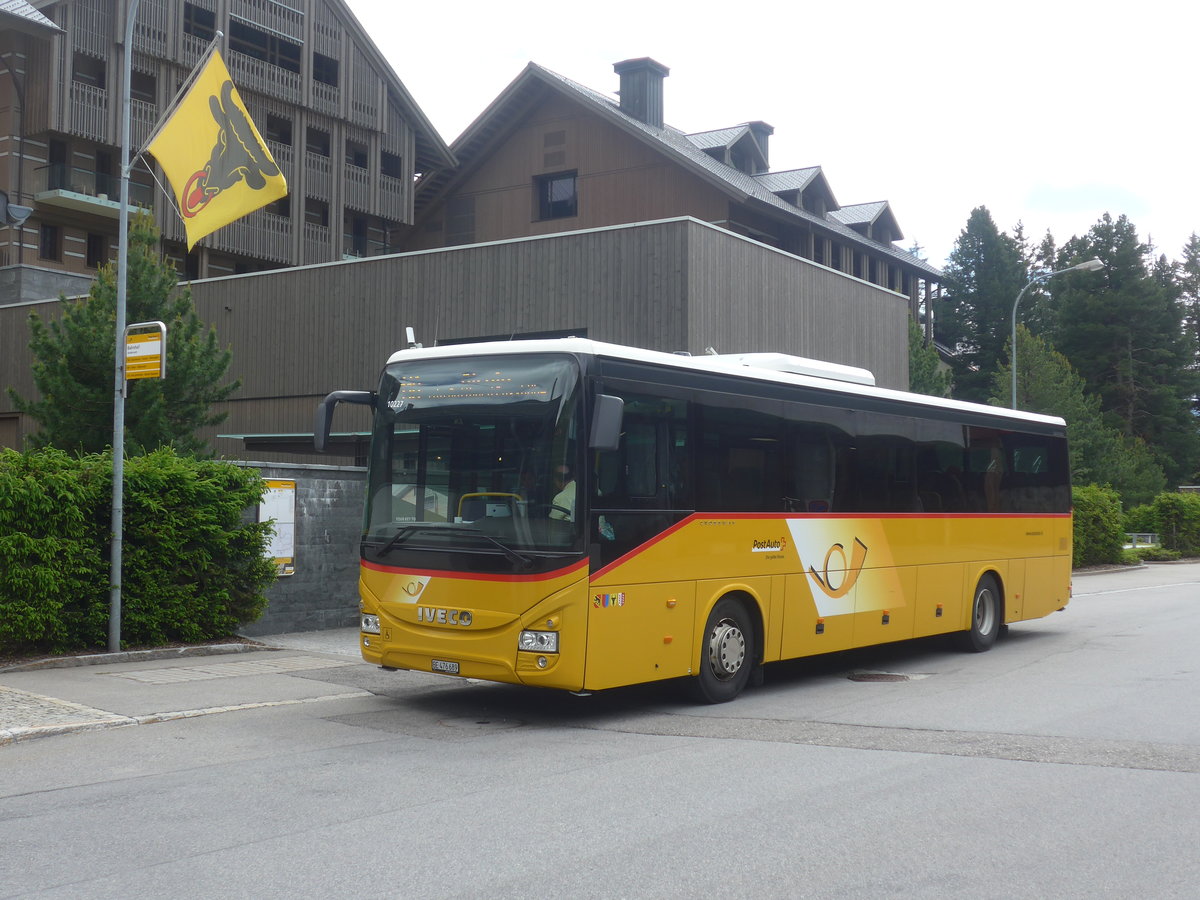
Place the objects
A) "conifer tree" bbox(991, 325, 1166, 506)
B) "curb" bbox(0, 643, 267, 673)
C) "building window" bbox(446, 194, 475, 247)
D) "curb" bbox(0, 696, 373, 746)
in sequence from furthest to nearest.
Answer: "conifer tree" bbox(991, 325, 1166, 506)
"building window" bbox(446, 194, 475, 247)
"curb" bbox(0, 643, 267, 673)
"curb" bbox(0, 696, 373, 746)

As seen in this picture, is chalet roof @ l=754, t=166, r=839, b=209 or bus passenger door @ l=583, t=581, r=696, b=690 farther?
chalet roof @ l=754, t=166, r=839, b=209

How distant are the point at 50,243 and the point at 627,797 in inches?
1612

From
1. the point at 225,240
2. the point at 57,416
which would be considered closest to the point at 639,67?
the point at 225,240

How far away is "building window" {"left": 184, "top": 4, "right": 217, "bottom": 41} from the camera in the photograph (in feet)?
139

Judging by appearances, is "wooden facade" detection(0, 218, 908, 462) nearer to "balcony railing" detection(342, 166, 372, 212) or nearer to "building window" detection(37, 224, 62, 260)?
"building window" detection(37, 224, 62, 260)

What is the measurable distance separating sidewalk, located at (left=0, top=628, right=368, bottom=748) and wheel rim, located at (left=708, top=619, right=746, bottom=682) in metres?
3.27

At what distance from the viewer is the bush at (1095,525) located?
34156mm

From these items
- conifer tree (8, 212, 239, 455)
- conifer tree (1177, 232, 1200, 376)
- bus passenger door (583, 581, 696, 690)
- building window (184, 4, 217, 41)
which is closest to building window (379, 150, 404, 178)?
building window (184, 4, 217, 41)

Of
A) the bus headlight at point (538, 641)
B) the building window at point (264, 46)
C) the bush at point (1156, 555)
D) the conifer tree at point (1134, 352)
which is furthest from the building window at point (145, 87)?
the conifer tree at point (1134, 352)

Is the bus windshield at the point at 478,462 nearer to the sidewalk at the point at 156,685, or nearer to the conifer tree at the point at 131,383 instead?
the sidewalk at the point at 156,685

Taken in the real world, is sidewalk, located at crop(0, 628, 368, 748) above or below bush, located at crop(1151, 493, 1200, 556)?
below

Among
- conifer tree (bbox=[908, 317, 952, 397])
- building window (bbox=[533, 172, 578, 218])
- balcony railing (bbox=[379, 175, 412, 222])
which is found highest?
balcony railing (bbox=[379, 175, 412, 222])

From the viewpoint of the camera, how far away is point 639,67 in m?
44.3

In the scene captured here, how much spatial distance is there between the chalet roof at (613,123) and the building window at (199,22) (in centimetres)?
947
